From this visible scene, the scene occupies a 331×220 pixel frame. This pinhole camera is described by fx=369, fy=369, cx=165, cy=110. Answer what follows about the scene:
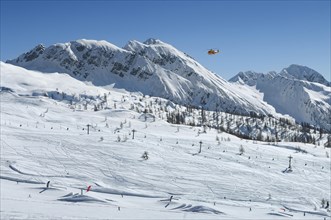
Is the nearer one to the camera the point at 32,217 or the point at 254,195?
the point at 32,217

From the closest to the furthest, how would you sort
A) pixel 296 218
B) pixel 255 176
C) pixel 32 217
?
pixel 32 217, pixel 296 218, pixel 255 176

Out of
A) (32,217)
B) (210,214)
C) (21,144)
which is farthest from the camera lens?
(21,144)

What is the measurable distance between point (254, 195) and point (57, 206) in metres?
19.2

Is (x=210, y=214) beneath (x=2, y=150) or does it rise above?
beneath

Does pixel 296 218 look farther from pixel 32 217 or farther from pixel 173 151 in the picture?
pixel 173 151

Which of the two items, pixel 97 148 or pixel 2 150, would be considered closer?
pixel 2 150

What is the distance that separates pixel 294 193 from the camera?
37531 millimetres

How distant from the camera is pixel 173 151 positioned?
50031mm

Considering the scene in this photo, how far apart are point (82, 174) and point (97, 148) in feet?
33.9

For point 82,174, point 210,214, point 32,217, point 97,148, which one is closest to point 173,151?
point 97,148

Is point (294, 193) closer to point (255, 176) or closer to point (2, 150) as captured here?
point (255, 176)

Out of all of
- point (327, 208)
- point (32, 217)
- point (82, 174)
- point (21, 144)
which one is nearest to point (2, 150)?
point (21, 144)

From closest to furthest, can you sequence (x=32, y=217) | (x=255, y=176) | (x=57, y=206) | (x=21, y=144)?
(x=32, y=217), (x=57, y=206), (x=255, y=176), (x=21, y=144)

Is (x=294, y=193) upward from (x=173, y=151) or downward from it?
downward
